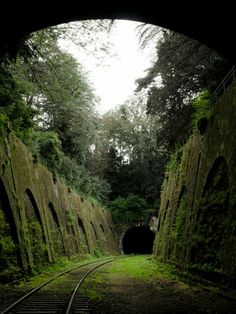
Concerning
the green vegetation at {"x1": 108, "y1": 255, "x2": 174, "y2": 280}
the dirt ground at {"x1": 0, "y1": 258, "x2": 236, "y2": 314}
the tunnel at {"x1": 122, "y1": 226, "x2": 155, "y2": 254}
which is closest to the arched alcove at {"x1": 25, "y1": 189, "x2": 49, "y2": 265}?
the green vegetation at {"x1": 108, "y1": 255, "x2": 174, "y2": 280}

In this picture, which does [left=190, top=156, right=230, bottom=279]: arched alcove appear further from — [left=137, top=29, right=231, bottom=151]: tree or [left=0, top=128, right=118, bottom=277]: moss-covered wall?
[left=0, top=128, right=118, bottom=277]: moss-covered wall

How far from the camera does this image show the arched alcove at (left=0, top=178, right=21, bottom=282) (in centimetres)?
1295

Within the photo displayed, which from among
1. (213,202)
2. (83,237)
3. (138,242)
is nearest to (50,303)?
(213,202)

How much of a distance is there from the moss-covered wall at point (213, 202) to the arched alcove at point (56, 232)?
7.95m

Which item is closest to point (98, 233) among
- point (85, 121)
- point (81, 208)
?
point (81, 208)

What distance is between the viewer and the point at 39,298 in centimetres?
1012

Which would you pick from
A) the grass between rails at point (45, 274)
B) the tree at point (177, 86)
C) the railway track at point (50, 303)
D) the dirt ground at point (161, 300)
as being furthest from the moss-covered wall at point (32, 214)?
the tree at point (177, 86)

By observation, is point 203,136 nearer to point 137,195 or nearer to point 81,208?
point 81,208

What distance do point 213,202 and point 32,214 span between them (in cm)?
932

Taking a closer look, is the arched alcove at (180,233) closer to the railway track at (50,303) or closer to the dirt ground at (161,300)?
the dirt ground at (161,300)

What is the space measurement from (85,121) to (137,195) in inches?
743

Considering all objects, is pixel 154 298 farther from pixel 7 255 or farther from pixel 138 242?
pixel 138 242

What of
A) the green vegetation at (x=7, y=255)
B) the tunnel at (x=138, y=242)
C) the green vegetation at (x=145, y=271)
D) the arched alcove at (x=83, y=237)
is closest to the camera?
the green vegetation at (x=7, y=255)

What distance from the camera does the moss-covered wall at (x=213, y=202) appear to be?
35.8ft
